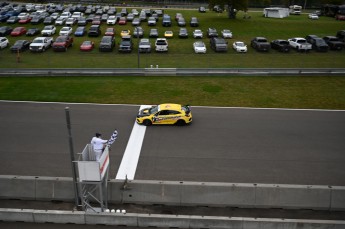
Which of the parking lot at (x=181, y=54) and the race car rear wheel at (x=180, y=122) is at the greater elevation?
the race car rear wheel at (x=180, y=122)

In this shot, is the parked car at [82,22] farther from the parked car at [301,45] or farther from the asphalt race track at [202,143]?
the asphalt race track at [202,143]

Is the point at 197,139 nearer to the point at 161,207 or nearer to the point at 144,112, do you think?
the point at 144,112

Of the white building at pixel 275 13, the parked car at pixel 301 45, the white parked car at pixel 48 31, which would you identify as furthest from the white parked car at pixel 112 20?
the white building at pixel 275 13

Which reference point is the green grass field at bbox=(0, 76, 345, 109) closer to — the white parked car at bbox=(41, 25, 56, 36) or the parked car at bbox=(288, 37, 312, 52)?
the parked car at bbox=(288, 37, 312, 52)

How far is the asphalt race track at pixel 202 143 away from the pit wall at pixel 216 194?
2101 millimetres

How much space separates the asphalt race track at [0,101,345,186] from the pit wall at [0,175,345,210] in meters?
2.10

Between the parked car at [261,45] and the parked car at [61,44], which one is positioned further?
the parked car at [261,45]

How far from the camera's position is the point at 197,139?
19.2m

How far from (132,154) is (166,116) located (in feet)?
12.4

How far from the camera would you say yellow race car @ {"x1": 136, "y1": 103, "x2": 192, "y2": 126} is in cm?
2053

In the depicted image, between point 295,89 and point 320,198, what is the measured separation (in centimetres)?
1580

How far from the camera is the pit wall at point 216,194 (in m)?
13.2

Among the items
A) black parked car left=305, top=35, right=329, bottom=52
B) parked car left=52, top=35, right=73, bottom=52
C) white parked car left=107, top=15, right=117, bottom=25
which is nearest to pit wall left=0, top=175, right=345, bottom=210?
parked car left=52, top=35, right=73, bottom=52

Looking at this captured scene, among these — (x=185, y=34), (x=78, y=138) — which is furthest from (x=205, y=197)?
(x=185, y=34)
